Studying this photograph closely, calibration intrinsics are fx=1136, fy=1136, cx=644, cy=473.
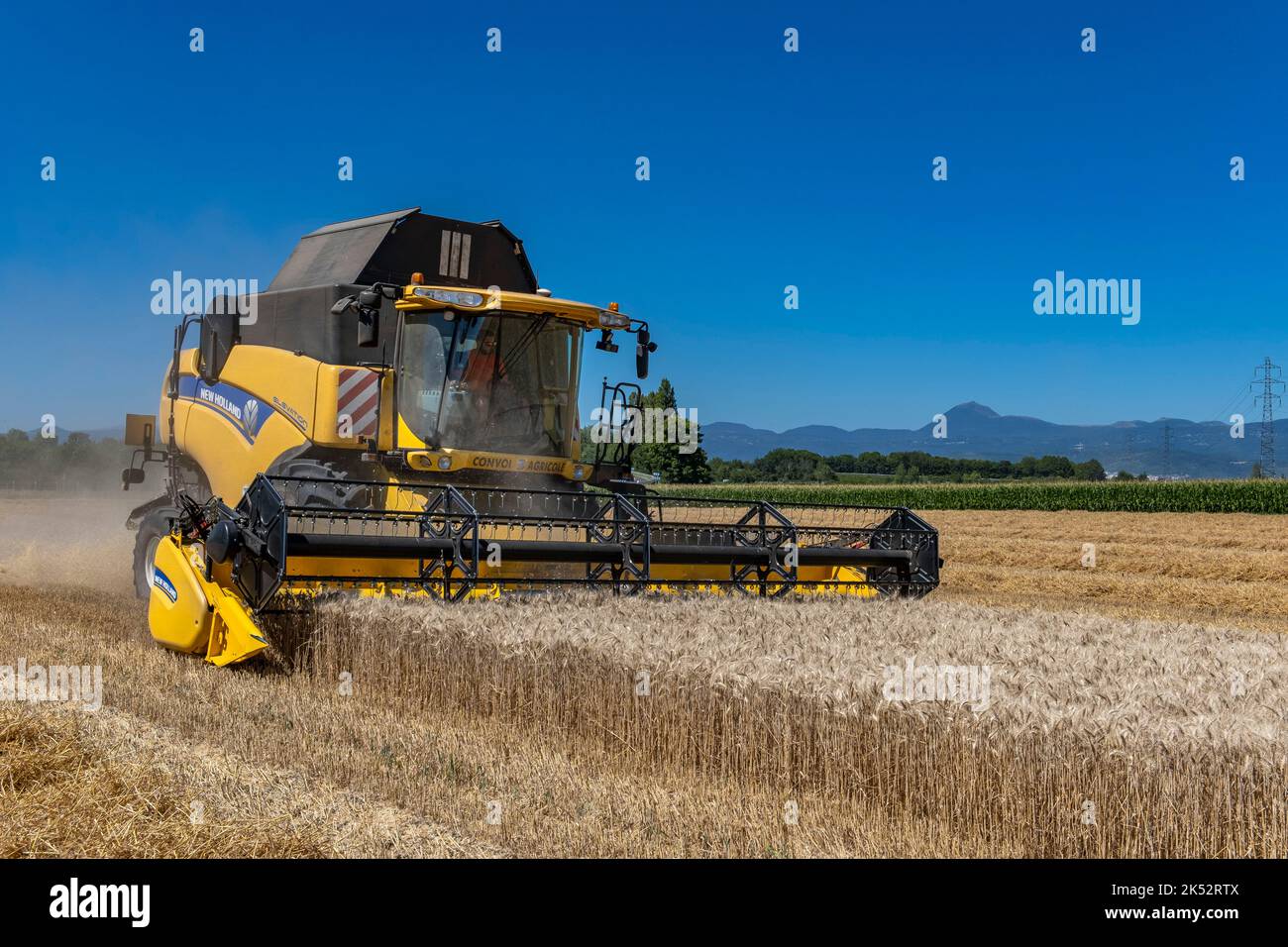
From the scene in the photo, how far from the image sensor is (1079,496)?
37.4 metres

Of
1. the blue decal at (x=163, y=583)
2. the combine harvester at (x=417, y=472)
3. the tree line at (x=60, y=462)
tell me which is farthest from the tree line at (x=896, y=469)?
the blue decal at (x=163, y=583)

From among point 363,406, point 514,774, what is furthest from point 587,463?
point 514,774

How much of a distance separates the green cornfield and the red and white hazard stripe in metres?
21.5

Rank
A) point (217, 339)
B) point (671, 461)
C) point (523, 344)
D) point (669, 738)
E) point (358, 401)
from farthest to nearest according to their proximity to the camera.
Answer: point (671, 461) < point (217, 339) < point (523, 344) < point (358, 401) < point (669, 738)

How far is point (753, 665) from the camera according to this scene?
5.28m

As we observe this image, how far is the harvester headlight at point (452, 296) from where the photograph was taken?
8.88 m

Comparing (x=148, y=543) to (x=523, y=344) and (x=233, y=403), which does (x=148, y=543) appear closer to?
(x=233, y=403)

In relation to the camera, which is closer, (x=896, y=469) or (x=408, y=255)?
(x=408, y=255)

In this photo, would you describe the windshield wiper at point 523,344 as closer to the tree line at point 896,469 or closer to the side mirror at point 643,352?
the side mirror at point 643,352

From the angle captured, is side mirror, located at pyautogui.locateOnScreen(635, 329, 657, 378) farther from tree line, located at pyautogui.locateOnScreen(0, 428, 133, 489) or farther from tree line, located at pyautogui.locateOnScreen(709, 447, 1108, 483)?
tree line, located at pyautogui.locateOnScreen(709, 447, 1108, 483)

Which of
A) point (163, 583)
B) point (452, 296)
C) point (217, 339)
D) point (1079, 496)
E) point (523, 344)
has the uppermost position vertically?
point (452, 296)

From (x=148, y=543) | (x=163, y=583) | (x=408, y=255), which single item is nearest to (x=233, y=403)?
(x=148, y=543)

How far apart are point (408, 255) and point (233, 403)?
2.09 m

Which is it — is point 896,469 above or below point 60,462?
above
